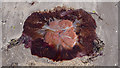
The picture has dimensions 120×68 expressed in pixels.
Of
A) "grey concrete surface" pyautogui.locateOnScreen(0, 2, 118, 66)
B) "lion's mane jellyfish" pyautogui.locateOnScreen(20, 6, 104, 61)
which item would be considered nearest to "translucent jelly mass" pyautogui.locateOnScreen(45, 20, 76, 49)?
"lion's mane jellyfish" pyautogui.locateOnScreen(20, 6, 104, 61)

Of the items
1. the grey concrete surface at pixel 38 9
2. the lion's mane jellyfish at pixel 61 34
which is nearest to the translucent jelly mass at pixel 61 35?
the lion's mane jellyfish at pixel 61 34

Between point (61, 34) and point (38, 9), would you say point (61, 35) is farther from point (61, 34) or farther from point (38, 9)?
point (38, 9)

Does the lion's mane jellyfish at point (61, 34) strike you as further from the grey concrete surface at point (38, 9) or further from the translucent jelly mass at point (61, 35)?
the grey concrete surface at point (38, 9)

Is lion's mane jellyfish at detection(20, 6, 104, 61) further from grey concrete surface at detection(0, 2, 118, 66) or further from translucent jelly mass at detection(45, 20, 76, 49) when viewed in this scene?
grey concrete surface at detection(0, 2, 118, 66)

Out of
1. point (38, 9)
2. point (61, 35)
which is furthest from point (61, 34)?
point (38, 9)

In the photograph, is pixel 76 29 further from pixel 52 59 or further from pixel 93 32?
pixel 52 59

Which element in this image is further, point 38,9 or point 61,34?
point 38,9
